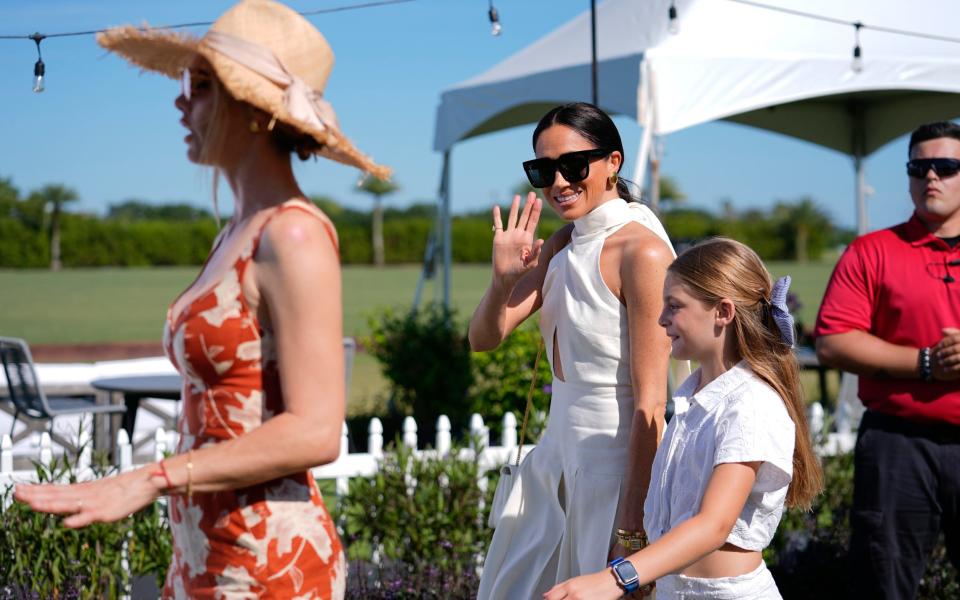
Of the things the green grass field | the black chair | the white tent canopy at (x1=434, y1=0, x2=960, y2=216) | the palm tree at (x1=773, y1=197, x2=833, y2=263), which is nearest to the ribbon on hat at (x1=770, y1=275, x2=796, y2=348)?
the white tent canopy at (x1=434, y1=0, x2=960, y2=216)

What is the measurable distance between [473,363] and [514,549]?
6247 mm

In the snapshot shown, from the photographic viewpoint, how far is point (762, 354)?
8.01 ft

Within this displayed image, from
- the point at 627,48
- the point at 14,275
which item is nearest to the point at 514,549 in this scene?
the point at 627,48

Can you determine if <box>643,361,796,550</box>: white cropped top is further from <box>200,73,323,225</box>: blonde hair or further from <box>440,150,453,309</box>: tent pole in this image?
<box>440,150,453,309</box>: tent pole

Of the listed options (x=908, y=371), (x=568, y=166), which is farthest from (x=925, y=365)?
(x=568, y=166)

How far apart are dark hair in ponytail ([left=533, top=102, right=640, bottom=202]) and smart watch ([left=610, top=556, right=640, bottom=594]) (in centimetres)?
113

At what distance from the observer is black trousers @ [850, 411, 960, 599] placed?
11.9 feet

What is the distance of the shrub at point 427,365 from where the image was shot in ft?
30.1

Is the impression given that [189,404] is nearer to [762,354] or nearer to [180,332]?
[180,332]

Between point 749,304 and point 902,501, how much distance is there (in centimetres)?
161

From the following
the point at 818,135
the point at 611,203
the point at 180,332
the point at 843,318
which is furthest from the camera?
the point at 818,135

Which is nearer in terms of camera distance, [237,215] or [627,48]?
[237,215]

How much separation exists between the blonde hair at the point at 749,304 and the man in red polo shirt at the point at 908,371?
128 cm

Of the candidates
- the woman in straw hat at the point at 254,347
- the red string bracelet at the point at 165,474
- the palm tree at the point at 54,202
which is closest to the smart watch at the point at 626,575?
the woman in straw hat at the point at 254,347
